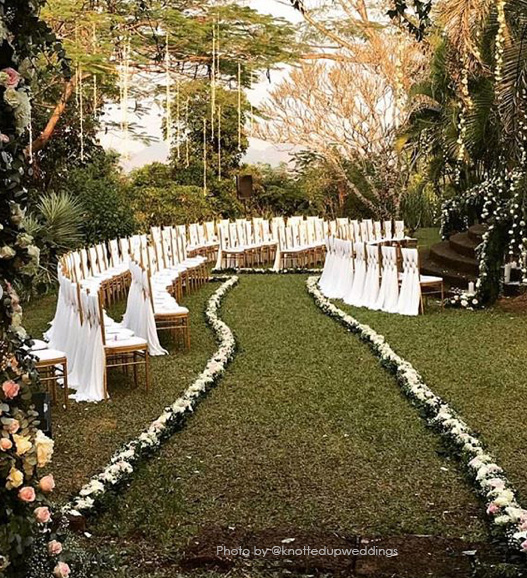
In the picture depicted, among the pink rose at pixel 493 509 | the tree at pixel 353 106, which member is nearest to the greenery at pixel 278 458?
the pink rose at pixel 493 509

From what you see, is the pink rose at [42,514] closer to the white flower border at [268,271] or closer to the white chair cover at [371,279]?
the white chair cover at [371,279]

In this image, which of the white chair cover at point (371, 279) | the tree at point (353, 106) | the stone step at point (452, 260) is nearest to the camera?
the white chair cover at point (371, 279)

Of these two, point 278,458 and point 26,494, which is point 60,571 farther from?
point 278,458

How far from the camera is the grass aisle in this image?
174 inches

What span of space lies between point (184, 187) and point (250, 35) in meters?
5.05

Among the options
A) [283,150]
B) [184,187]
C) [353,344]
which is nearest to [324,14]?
[283,150]

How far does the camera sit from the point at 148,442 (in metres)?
5.71

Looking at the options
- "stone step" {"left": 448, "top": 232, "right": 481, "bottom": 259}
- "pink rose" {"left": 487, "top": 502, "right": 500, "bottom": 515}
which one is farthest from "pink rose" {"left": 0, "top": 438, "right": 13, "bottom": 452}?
"stone step" {"left": 448, "top": 232, "right": 481, "bottom": 259}

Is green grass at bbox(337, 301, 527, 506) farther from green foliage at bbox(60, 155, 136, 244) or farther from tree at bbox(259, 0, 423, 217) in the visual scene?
tree at bbox(259, 0, 423, 217)

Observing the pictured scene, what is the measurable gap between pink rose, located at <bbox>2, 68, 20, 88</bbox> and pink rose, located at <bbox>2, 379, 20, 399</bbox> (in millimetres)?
827

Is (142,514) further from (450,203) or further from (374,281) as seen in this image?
(450,203)

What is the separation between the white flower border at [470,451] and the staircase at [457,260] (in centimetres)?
424

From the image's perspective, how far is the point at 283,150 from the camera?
22859 mm

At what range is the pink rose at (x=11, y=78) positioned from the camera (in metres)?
2.32
